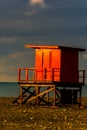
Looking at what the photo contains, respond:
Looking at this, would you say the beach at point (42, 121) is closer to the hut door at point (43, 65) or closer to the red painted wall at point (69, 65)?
the hut door at point (43, 65)

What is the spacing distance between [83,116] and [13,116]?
4.43 metres

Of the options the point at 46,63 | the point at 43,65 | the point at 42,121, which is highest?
the point at 46,63

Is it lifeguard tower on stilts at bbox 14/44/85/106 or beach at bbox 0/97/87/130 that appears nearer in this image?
beach at bbox 0/97/87/130

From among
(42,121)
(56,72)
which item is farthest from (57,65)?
(42,121)

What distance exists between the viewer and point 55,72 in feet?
151

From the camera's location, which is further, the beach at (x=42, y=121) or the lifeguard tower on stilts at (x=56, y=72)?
the lifeguard tower on stilts at (x=56, y=72)

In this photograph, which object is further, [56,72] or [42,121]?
[56,72]

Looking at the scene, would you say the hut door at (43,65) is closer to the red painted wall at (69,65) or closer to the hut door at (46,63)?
the hut door at (46,63)

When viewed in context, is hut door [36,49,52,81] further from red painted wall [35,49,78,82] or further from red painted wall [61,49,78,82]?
red painted wall [61,49,78,82]

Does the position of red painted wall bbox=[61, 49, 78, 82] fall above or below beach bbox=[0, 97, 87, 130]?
above

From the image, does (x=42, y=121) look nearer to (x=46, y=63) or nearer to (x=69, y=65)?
(x=46, y=63)

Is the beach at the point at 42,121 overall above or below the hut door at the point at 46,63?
below

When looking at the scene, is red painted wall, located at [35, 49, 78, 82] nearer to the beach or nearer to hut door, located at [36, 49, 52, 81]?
hut door, located at [36, 49, 52, 81]

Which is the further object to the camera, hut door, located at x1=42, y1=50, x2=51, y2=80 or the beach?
hut door, located at x1=42, y1=50, x2=51, y2=80
